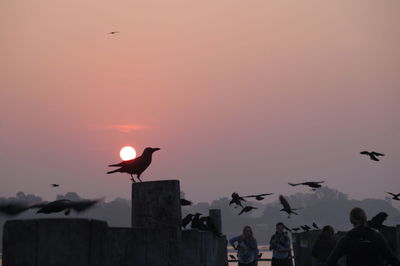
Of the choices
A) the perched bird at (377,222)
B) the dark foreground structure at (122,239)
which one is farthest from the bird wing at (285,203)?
the dark foreground structure at (122,239)

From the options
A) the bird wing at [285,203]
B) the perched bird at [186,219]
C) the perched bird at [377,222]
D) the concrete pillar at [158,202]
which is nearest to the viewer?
the concrete pillar at [158,202]

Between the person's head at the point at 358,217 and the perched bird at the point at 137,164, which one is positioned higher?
the perched bird at the point at 137,164

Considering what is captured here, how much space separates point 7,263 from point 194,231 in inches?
208

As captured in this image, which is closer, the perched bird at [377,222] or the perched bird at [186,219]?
the perched bird at [186,219]

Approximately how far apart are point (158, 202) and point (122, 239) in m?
1.54

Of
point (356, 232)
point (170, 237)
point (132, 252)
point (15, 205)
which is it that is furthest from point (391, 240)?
point (15, 205)

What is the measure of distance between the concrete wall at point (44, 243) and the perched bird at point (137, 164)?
5.99 meters

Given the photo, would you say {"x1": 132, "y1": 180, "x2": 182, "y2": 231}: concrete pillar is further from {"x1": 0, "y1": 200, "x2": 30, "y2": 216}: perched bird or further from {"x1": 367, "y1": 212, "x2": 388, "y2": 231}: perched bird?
{"x1": 367, "y1": 212, "x2": 388, "y2": 231}: perched bird

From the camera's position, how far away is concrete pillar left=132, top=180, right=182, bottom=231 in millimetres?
7738

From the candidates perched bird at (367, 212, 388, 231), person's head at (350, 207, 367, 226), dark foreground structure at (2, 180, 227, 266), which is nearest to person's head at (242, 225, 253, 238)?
perched bird at (367, 212, 388, 231)

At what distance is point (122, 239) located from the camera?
246 inches

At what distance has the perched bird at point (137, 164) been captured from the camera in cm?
1021

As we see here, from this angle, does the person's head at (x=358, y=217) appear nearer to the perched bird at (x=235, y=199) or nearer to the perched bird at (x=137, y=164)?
the perched bird at (x=137, y=164)

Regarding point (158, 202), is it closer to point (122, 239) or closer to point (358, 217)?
point (122, 239)
